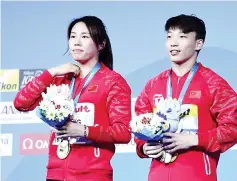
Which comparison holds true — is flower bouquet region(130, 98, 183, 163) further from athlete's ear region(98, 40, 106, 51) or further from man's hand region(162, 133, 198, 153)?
athlete's ear region(98, 40, 106, 51)

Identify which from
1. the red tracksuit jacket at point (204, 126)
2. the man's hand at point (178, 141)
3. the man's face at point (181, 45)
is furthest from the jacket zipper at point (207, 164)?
the man's face at point (181, 45)

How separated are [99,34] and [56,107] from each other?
458 mm

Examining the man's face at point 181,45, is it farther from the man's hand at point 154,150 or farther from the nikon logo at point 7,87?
the nikon logo at point 7,87

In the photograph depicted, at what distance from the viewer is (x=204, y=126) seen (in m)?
2.99

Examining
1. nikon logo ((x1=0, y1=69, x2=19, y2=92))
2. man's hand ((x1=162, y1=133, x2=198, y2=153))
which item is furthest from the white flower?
nikon logo ((x1=0, y1=69, x2=19, y2=92))

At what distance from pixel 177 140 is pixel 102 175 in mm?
393

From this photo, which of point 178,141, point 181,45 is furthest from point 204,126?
point 181,45

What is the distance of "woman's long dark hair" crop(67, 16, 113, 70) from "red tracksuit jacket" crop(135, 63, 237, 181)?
35 centimetres

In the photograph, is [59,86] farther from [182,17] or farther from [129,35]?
[129,35]

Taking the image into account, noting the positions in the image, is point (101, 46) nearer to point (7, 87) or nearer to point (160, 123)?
point (160, 123)

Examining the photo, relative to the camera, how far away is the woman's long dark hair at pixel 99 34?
3193mm

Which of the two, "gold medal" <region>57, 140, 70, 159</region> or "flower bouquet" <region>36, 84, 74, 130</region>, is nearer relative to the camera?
"flower bouquet" <region>36, 84, 74, 130</region>

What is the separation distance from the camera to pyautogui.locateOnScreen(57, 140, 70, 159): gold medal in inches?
120

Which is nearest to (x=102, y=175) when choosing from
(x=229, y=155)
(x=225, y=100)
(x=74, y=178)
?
(x=74, y=178)
